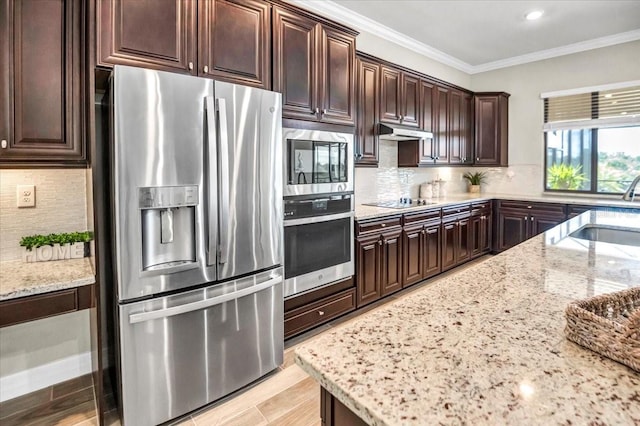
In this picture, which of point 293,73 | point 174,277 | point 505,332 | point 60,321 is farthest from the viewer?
point 293,73

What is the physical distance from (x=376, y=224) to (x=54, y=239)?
2451mm

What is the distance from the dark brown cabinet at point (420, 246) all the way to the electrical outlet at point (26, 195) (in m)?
3.01

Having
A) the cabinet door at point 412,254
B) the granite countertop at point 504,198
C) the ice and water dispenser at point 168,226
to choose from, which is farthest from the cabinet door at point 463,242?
the ice and water dispenser at point 168,226

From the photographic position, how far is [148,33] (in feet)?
6.24

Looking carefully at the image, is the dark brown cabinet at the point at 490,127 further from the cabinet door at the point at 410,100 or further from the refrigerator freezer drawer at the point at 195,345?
the refrigerator freezer drawer at the point at 195,345

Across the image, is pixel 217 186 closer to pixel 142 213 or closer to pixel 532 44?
pixel 142 213

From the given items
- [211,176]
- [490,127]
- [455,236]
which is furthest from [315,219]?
[490,127]

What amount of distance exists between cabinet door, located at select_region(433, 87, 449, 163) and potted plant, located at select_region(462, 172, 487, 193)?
119 cm

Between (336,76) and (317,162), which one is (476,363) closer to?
(317,162)

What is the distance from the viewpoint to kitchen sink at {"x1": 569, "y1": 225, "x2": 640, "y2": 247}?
2.14m

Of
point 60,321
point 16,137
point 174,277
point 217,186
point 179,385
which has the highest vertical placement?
point 16,137

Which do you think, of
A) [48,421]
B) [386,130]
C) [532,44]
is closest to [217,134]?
[48,421]

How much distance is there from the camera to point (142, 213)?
5.88 feet

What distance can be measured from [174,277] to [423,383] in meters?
1.53
